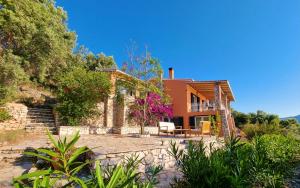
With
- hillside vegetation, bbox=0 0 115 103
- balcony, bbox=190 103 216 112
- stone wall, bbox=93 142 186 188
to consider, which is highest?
hillside vegetation, bbox=0 0 115 103

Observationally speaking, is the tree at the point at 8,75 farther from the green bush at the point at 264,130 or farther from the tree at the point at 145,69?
the green bush at the point at 264,130

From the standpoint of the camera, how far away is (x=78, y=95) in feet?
48.5

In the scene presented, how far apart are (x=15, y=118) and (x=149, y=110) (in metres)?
9.71

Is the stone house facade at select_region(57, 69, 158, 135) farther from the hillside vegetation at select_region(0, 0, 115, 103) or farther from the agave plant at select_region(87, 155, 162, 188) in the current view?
the agave plant at select_region(87, 155, 162, 188)

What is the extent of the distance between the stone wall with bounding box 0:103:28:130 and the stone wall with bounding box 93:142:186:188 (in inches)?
361

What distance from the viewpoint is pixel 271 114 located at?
132ft

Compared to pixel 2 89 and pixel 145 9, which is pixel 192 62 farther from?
pixel 2 89

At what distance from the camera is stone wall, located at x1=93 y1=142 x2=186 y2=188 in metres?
6.77

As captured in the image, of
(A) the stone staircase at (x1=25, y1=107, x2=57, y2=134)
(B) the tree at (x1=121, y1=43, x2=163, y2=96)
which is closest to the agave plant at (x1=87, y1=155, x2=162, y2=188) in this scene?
(B) the tree at (x1=121, y1=43, x2=163, y2=96)

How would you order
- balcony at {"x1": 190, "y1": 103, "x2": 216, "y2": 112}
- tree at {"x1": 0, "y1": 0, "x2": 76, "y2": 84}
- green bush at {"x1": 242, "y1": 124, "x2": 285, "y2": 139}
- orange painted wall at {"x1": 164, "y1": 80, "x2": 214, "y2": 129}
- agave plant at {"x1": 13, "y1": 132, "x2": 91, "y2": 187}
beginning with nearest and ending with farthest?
agave plant at {"x1": 13, "y1": 132, "x2": 91, "y2": 187} → tree at {"x1": 0, "y1": 0, "x2": 76, "y2": 84} → green bush at {"x1": 242, "y1": 124, "x2": 285, "y2": 139} → orange painted wall at {"x1": 164, "y1": 80, "x2": 214, "y2": 129} → balcony at {"x1": 190, "y1": 103, "x2": 216, "y2": 112}

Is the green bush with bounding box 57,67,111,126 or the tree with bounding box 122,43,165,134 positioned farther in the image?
the tree with bounding box 122,43,165,134

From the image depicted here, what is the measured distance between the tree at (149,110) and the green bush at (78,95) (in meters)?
3.27

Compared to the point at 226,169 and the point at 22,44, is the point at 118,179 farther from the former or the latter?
the point at 22,44

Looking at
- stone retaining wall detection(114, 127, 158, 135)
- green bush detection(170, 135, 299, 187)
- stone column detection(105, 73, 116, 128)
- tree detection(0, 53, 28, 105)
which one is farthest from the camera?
stone column detection(105, 73, 116, 128)
